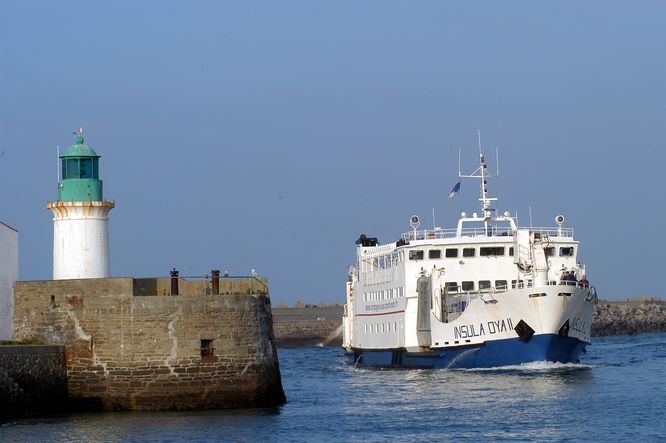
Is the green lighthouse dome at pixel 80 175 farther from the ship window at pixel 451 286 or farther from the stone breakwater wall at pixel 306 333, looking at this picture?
the stone breakwater wall at pixel 306 333

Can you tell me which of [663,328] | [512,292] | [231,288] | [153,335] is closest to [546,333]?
[512,292]

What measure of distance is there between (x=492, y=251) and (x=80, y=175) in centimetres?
1818

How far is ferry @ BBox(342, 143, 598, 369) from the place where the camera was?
130ft

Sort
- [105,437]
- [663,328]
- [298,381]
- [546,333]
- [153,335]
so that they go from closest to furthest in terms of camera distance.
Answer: [105,437]
[153,335]
[546,333]
[298,381]
[663,328]

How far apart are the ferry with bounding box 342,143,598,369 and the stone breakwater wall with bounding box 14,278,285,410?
1421cm

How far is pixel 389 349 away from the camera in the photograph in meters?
48.4

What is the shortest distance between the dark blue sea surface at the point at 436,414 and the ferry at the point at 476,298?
0.86m

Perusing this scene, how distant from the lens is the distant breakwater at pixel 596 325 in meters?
86.9

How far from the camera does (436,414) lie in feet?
97.9

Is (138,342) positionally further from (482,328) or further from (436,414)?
(482,328)

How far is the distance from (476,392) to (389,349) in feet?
46.7

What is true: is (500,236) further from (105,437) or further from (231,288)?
(105,437)

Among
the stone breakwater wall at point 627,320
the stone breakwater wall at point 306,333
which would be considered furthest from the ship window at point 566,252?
the stone breakwater wall at point 306,333

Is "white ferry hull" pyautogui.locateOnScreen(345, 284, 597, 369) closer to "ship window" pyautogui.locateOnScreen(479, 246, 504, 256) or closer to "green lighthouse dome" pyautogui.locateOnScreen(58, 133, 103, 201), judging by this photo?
"ship window" pyautogui.locateOnScreen(479, 246, 504, 256)
